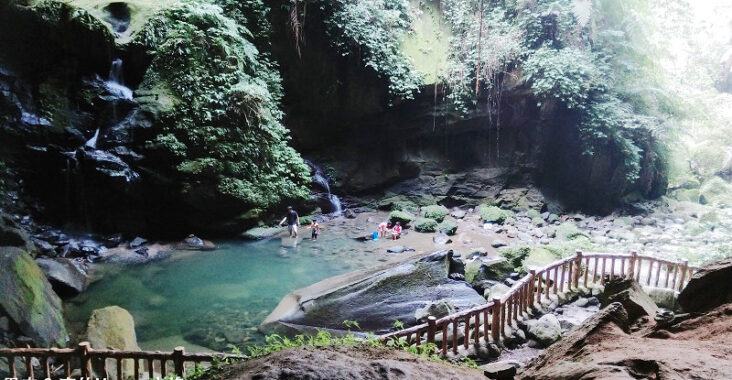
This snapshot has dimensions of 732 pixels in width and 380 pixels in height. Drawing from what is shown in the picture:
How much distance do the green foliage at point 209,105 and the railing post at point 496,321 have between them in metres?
8.73

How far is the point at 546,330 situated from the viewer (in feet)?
21.6

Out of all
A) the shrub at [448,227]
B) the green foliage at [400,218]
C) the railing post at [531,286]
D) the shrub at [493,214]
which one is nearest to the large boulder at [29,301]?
the railing post at [531,286]

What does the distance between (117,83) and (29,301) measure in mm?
7698

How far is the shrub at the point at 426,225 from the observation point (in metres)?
14.4

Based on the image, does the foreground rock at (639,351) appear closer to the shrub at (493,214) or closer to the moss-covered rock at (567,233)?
the moss-covered rock at (567,233)

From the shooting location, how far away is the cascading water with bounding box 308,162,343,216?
53.8ft

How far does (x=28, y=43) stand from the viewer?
1094cm

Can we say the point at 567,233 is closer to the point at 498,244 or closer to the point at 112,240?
the point at 498,244

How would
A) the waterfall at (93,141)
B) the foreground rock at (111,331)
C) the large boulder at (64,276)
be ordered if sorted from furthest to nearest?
the waterfall at (93,141)
the large boulder at (64,276)
the foreground rock at (111,331)

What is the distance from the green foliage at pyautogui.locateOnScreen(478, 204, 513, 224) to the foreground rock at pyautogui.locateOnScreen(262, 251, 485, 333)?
7396 millimetres

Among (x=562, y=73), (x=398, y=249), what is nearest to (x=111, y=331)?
(x=398, y=249)

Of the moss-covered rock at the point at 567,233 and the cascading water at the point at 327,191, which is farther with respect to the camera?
the cascading water at the point at 327,191

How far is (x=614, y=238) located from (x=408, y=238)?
675 cm

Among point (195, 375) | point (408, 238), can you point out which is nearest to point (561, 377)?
point (195, 375)
